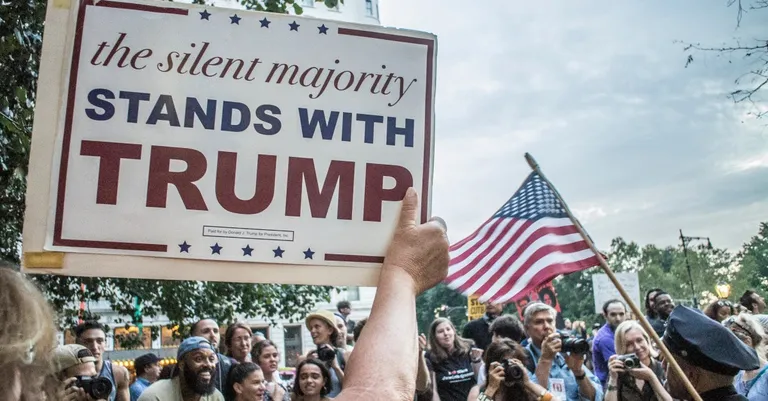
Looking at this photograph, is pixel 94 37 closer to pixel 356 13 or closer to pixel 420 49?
pixel 420 49

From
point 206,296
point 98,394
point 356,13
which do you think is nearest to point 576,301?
point 356,13

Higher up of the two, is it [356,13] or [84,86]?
[356,13]

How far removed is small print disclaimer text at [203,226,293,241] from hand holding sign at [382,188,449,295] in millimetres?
307

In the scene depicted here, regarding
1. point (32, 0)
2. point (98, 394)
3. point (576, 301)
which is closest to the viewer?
point (98, 394)

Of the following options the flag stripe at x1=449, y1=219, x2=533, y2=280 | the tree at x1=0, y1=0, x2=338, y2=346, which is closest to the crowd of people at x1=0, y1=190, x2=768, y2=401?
A: the tree at x1=0, y1=0, x2=338, y2=346

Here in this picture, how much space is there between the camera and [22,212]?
5.54 metres

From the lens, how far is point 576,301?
80.9 m

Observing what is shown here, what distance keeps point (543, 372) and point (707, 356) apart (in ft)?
7.18

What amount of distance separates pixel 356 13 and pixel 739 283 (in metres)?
47.7

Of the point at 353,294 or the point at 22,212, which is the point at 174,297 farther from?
the point at 353,294

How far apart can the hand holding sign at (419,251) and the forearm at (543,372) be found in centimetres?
366

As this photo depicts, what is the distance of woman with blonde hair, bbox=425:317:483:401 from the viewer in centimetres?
610

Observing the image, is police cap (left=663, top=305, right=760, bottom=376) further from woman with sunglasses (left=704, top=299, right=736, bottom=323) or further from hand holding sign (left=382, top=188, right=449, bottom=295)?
woman with sunglasses (left=704, top=299, right=736, bottom=323)

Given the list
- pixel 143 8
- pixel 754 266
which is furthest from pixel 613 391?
pixel 754 266
